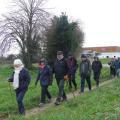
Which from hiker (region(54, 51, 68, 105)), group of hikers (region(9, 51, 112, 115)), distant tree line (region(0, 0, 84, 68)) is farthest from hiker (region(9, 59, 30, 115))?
distant tree line (region(0, 0, 84, 68))

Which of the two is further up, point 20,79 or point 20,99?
point 20,79

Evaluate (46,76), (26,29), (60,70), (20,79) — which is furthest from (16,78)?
(26,29)

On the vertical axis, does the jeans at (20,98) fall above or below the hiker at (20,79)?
below

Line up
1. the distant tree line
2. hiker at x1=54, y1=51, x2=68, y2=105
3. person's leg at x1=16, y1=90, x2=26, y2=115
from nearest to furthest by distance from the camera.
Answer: person's leg at x1=16, y1=90, x2=26, y2=115
hiker at x1=54, y1=51, x2=68, y2=105
the distant tree line

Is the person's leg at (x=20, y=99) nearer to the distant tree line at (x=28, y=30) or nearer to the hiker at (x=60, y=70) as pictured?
the hiker at (x=60, y=70)

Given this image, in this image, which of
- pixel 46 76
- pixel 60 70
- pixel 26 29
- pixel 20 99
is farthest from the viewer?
pixel 26 29

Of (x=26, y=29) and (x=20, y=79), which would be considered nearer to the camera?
(x=20, y=79)

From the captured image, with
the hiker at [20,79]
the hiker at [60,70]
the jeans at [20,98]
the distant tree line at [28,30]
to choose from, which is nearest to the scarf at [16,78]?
the hiker at [20,79]

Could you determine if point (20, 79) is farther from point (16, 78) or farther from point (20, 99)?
point (20, 99)

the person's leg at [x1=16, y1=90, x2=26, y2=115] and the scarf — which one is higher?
the scarf

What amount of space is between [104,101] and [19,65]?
2.78m

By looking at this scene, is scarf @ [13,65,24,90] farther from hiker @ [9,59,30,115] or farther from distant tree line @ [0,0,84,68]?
distant tree line @ [0,0,84,68]

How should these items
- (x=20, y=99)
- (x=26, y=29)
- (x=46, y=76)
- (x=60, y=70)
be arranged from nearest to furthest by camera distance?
1. (x=20, y=99)
2. (x=60, y=70)
3. (x=46, y=76)
4. (x=26, y=29)

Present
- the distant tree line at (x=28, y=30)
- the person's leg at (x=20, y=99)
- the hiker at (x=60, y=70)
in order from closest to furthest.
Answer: the person's leg at (x=20, y=99), the hiker at (x=60, y=70), the distant tree line at (x=28, y=30)
